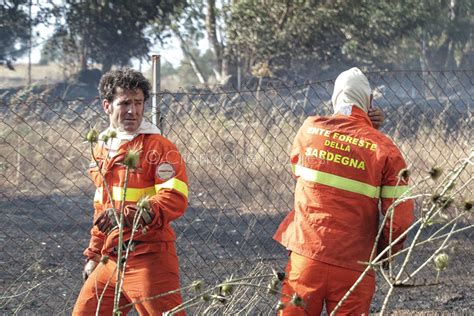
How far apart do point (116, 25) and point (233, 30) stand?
147 inches

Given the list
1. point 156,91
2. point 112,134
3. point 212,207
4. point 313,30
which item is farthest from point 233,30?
point 112,134

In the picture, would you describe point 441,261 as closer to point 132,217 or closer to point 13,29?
point 132,217

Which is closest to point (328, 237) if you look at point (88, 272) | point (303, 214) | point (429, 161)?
point (303, 214)

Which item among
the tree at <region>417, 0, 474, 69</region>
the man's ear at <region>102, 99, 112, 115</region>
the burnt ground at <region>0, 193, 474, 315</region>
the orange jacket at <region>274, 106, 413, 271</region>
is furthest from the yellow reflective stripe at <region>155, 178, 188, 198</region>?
the tree at <region>417, 0, 474, 69</region>

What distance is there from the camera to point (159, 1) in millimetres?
27703

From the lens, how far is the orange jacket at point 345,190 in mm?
4059

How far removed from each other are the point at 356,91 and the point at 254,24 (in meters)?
22.9

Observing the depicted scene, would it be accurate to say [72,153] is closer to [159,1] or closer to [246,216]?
[246,216]

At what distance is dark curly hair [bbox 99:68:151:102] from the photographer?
4.05 metres

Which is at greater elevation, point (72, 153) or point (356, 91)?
point (356, 91)

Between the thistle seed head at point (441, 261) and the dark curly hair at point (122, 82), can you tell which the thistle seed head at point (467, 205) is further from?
the dark curly hair at point (122, 82)

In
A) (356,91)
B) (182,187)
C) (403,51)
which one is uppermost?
(356,91)

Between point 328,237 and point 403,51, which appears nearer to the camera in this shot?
point 328,237

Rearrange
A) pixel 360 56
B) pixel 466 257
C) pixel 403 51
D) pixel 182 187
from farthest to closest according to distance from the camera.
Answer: pixel 403 51, pixel 360 56, pixel 466 257, pixel 182 187
